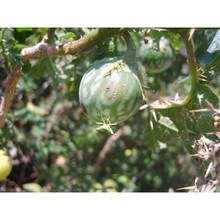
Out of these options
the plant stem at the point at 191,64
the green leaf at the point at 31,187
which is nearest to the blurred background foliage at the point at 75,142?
the green leaf at the point at 31,187

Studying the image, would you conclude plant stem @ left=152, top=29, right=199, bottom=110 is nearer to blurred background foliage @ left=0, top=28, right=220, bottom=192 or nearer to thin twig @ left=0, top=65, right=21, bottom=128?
blurred background foliage @ left=0, top=28, right=220, bottom=192

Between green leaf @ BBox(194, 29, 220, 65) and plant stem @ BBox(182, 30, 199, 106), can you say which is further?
green leaf @ BBox(194, 29, 220, 65)

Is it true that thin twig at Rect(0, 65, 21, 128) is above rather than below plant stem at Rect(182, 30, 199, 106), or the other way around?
below

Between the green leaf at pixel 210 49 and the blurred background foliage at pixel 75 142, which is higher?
the green leaf at pixel 210 49

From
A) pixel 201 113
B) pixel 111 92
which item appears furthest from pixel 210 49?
pixel 111 92

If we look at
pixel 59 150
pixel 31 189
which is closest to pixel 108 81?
pixel 31 189

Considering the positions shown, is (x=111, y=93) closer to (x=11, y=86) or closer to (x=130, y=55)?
(x=130, y=55)

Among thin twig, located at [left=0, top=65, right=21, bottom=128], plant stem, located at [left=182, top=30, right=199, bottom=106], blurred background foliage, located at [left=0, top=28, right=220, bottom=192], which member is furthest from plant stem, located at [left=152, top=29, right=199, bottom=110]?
thin twig, located at [left=0, top=65, right=21, bottom=128]

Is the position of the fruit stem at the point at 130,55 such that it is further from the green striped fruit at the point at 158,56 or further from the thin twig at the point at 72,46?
the green striped fruit at the point at 158,56
